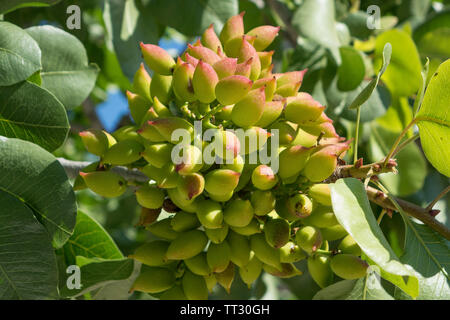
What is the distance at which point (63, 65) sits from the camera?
1.05m

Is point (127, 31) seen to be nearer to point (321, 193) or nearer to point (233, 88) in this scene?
point (233, 88)

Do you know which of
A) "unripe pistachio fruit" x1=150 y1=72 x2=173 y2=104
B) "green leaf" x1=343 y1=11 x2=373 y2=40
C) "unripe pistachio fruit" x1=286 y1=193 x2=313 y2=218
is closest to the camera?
"unripe pistachio fruit" x1=286 y1=193 x2=313 y2=218

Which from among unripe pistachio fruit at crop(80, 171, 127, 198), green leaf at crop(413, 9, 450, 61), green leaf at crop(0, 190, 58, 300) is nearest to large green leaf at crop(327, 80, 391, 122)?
green leaf at crop(413, 9, 450, 61)

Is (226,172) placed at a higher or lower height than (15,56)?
lower

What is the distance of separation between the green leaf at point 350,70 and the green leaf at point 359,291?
57 cm

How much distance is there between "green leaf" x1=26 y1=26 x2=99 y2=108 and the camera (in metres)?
1.03

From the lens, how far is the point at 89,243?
1.03 m

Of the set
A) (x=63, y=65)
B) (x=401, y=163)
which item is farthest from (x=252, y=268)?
(x=401, y=163)

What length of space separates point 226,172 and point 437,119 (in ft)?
1.12

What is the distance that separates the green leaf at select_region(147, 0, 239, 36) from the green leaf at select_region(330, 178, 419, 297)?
71cm

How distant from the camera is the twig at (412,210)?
83cm

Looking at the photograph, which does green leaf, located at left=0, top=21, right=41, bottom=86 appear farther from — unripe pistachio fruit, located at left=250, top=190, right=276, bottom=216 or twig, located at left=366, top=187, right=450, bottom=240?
twig, located at left=366, top=187, right=450, bottom=240

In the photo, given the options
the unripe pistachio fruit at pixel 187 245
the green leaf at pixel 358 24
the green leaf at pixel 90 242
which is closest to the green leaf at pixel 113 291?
the green leaf at pixel 90 242
